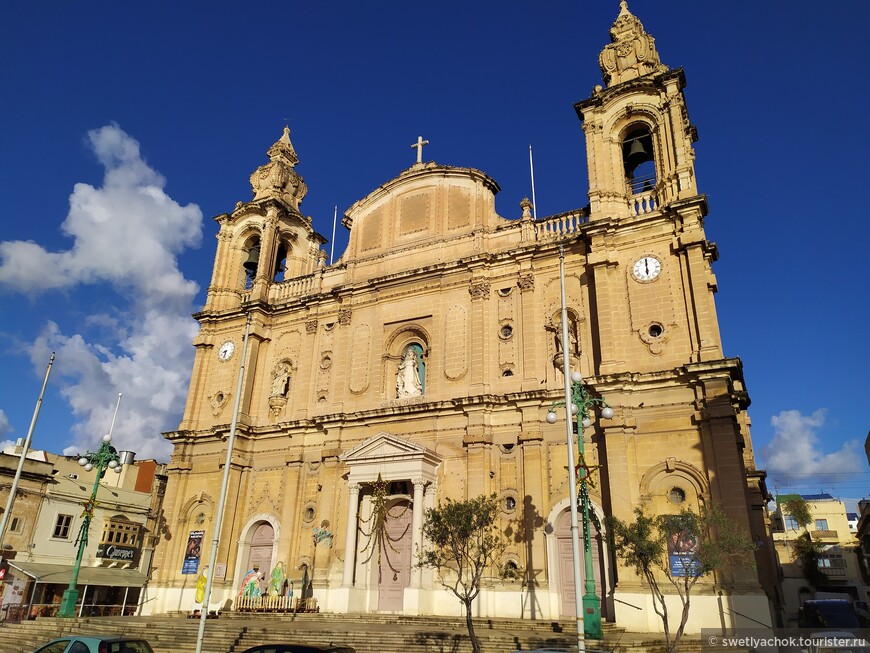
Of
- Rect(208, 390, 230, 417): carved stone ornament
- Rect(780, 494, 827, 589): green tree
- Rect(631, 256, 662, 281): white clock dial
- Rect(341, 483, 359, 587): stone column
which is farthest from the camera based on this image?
Rect(780, 494, 827, 589): green tree

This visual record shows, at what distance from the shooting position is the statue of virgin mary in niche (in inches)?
1037

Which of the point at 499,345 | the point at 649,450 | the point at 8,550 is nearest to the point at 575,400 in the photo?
the point at 649,450

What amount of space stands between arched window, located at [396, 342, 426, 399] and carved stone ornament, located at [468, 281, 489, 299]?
11.1 ft

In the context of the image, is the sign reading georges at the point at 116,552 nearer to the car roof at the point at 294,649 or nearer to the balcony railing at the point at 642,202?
the car roof at the point at 294,649

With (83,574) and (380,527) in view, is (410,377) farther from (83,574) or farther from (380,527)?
(83,574)

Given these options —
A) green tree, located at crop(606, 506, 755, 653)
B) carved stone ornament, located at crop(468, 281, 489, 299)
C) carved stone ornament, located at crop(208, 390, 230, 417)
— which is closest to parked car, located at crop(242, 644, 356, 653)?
green tree, located at crop(606, 506, 755, 653)

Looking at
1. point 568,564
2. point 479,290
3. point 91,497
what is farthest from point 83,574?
point 568,564

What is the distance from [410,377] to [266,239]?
1194cm

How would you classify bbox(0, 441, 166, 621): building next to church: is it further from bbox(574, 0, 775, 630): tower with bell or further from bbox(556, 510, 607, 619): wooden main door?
bbox(574, 0, 775, 630): tower with bell

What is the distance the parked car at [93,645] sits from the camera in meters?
11.5

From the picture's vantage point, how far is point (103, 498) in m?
36.8

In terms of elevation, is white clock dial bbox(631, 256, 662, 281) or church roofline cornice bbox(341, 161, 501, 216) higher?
church roofline cornice bbox(341, 161, 501, 216)

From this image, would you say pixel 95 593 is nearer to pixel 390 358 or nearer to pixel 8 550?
pixel 8 550

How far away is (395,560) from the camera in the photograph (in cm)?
2388
